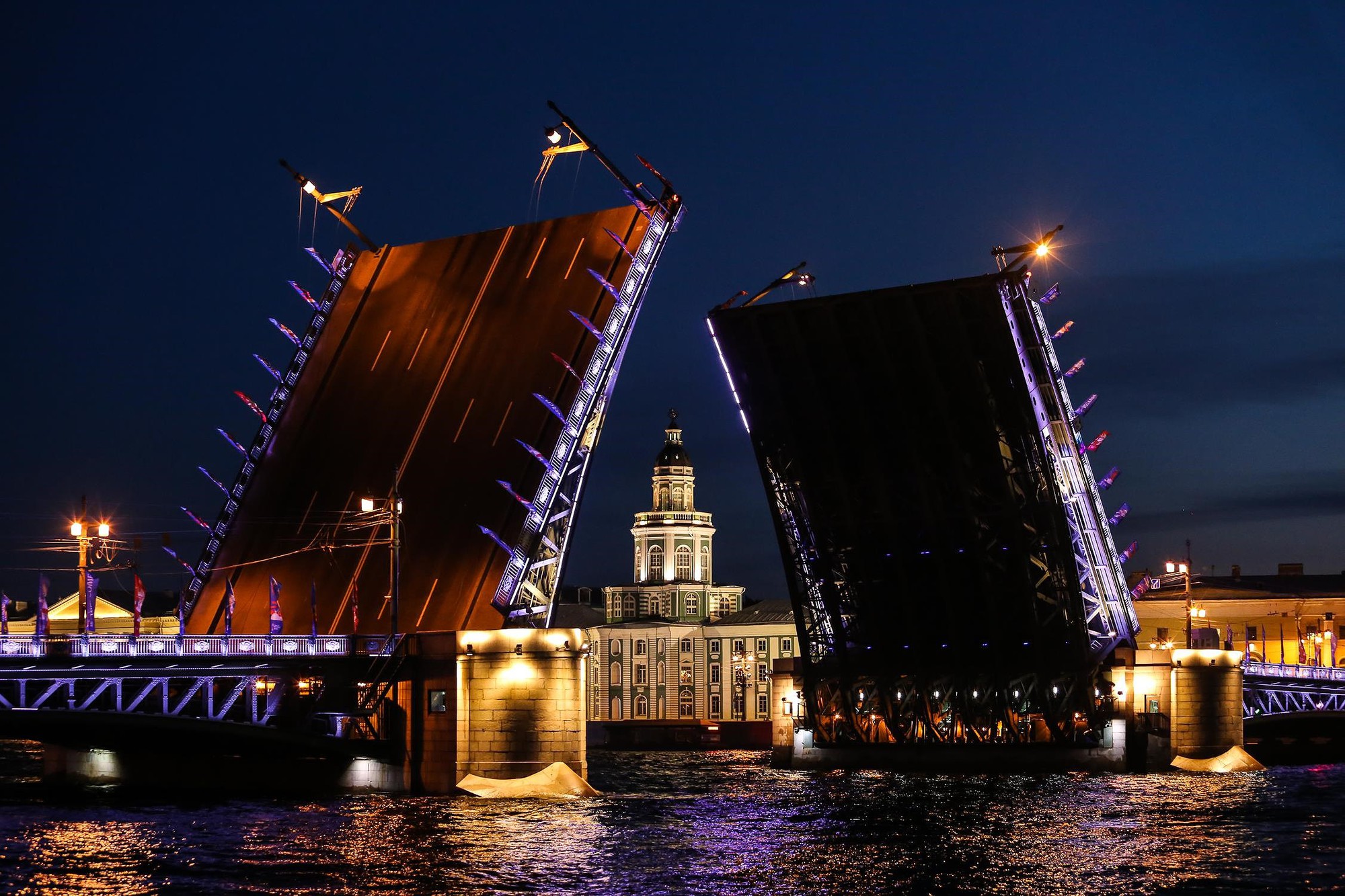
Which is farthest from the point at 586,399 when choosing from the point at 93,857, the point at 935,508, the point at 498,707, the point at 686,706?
the point at 686,706

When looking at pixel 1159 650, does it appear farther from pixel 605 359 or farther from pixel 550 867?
pixel 550 867

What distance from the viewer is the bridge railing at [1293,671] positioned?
187 ft

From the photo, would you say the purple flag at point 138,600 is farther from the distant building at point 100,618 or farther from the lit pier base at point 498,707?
the distant building at point 100,618

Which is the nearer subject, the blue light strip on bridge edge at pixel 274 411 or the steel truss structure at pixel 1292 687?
the blue light strip on bridge edge at pixel 274 411

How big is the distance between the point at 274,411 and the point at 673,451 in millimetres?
66360

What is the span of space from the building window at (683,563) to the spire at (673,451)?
4.99 metres

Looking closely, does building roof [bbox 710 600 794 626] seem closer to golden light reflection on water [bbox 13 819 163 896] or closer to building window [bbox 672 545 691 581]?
building window [bbox 672 545 691 581]

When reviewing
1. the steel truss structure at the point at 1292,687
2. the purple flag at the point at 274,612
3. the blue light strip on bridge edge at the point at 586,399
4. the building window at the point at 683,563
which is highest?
the blue light strip on bridge edge at the point at 586,399

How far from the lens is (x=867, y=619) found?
49.2 meters

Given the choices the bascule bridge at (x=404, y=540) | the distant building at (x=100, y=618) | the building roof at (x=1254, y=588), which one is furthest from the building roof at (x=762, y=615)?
A: the bascule bridge at (x=404, y=540)

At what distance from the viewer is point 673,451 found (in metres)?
114

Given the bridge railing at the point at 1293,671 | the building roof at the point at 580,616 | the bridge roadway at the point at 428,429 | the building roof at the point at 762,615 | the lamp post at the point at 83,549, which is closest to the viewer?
the lamp post at the point at 83,549

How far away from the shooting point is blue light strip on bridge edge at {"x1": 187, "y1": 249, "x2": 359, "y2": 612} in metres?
47.0

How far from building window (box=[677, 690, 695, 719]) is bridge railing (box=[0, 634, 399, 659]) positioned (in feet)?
231
